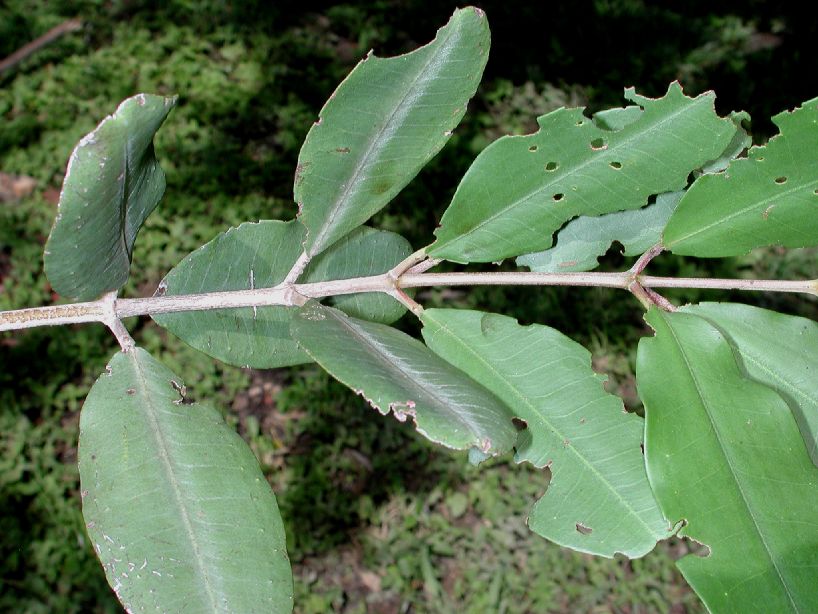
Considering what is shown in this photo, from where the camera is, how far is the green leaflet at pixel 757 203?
129 centimetres

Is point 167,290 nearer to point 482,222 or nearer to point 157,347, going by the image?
point 482,222

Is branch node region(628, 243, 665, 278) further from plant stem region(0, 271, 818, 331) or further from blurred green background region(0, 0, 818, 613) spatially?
blurred green background region(0, 0, 818, 613)

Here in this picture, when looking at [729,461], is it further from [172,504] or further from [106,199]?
Answer: [106,199]

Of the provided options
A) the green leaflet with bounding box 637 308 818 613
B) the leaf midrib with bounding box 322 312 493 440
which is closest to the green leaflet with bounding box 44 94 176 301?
the leaf midrib with bounding box 322 312 493 440

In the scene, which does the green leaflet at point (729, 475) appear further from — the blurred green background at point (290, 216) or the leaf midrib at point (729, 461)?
the blurred green background at point (290, 216)

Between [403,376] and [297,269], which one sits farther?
[297,269]

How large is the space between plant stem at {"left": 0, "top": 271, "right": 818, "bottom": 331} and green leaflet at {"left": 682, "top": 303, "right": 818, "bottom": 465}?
1.9 inches

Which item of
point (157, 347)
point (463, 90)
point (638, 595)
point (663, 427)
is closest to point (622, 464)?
point (663, 427)

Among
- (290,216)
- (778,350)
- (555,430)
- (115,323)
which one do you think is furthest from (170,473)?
(290,216)

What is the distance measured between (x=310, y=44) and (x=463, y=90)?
3695 millimetres

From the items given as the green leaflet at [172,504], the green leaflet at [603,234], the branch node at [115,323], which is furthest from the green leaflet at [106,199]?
the green leaflet at [603,234]

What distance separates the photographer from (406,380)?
3.66 feet

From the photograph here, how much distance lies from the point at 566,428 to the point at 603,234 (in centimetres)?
37

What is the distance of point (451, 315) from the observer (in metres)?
1.35
